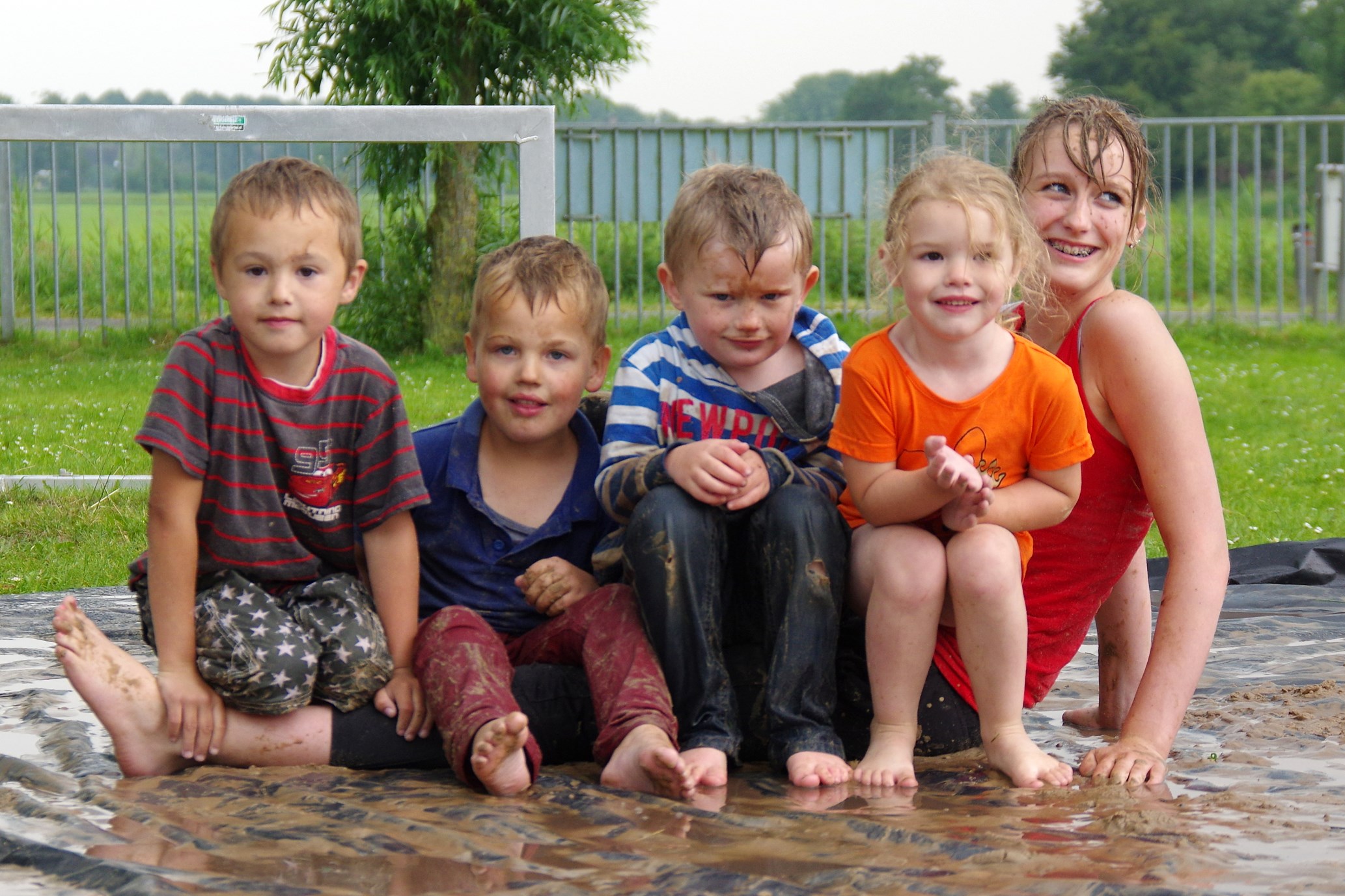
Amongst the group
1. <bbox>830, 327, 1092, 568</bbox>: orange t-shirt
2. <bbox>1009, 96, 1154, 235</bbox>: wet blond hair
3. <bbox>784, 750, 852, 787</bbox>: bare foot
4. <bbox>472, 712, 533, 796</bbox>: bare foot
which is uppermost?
<bbox>1009, 96, 1154, 235</bbox>: wet blond hair

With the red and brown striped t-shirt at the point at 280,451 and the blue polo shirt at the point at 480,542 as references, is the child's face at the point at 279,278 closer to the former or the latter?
the red and brown striped t-shirt at the point at 280,451

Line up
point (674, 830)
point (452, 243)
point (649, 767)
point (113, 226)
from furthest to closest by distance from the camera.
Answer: point (113, 226), point (452, 243), point (649, 767), point (674, 830)

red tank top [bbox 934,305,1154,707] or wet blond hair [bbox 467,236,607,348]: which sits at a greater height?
wet blond hair [bbox 467,236,607,348]

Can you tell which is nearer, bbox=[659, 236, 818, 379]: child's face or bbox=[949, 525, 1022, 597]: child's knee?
bbox=[949, 525, 1022, 597]: child's knee

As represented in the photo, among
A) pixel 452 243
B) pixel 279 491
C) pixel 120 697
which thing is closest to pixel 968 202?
pixel 279 491

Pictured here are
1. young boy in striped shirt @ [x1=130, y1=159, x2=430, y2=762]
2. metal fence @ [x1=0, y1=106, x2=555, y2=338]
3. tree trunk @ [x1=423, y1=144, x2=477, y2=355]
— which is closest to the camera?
young boy in striped shirt @ [x1=130, y1=159, x2=430, y2=762]

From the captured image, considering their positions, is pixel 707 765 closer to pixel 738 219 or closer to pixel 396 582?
pixel 396 582

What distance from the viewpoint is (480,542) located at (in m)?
2.42

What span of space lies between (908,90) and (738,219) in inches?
1979

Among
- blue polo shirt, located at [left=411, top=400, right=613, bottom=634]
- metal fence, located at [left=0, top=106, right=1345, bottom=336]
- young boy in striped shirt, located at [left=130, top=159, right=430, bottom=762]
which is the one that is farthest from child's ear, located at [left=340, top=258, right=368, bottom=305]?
metal fence, located at [left=0, top=106, right=1345, bottom=336]

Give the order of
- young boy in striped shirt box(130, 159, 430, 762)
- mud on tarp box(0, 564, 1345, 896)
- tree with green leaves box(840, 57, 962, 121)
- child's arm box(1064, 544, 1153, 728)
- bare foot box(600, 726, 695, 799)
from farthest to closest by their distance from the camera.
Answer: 1. tree with green leaves box(840, 57, 962, 121)
2. child's arm box(1064, 544, 1153, 728)
3. young boy in striped shirt box(130, 159, 430, 762)
4. bare foot box(600, 726, 695, 799)
5. mud on tarp box(0, 564, 1345, 896)

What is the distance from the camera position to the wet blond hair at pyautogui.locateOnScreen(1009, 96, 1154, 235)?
7.61ft

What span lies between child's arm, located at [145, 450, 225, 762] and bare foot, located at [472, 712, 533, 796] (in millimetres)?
445

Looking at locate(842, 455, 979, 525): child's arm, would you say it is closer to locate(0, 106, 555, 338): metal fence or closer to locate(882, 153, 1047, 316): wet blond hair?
locate(882, 153, 1047, 316): wet blond hair
